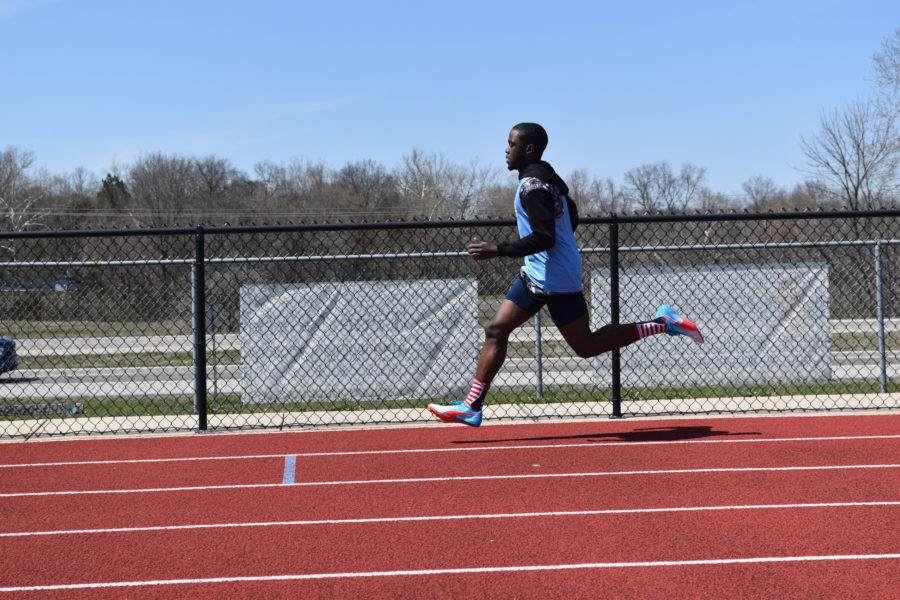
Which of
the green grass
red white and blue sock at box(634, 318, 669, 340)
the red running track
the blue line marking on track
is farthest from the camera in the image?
the green grass

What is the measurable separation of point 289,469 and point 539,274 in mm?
2231

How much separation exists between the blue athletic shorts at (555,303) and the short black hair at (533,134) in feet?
A: 3.13

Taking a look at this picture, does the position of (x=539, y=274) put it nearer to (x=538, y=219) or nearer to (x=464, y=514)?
(x=538, y=219)

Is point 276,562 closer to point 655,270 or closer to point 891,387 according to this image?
point 655,270

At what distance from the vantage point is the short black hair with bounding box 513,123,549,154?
6758 mm

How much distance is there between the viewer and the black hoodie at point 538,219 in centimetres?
648

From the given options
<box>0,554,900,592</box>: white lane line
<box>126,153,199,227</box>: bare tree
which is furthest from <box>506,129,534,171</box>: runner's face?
<box>126,153,199,227</box>: bare tree

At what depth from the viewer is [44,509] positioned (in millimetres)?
5629

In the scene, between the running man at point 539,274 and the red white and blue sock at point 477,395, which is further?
the red white and blue sock at point 477,395

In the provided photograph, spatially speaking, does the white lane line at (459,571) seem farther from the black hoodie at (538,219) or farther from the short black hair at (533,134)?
the short black hair at (533,134)

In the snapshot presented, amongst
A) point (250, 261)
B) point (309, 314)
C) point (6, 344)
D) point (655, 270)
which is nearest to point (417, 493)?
point (250, 261)

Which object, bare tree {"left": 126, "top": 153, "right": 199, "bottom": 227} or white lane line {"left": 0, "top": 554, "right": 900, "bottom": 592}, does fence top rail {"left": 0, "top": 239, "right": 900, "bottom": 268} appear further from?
bare tree {"left": 126, "top": 153, "right": 199, "bottom": 227}

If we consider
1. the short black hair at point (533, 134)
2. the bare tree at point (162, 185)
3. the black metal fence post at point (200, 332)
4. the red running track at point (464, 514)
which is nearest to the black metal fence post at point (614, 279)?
the red running track at point (464, 514)

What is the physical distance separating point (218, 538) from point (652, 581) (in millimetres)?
2219
